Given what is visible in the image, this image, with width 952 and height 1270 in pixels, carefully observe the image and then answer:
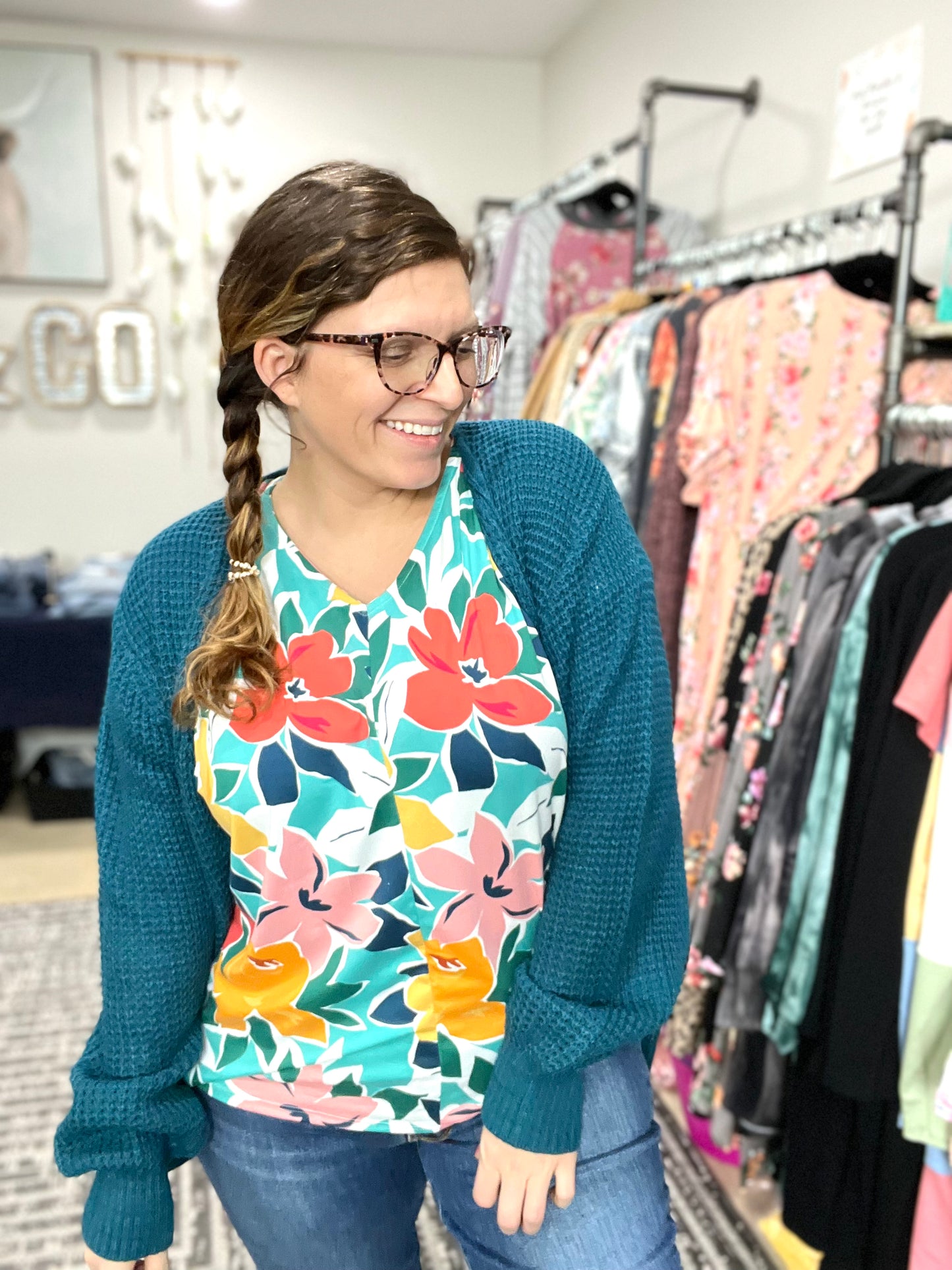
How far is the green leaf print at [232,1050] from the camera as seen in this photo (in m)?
0.85

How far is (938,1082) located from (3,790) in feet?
10.2

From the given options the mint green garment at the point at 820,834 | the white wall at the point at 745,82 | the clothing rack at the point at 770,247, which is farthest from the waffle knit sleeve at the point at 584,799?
the white wall at the point at 745,82

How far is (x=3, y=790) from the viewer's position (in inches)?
136

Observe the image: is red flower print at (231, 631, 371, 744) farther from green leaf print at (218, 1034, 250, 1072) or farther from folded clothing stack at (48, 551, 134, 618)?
folded clothing stack at (48, 551, 134, 618)

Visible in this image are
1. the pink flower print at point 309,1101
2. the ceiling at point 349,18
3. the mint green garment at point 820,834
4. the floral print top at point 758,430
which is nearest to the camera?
the pink flower print at point 309,1101

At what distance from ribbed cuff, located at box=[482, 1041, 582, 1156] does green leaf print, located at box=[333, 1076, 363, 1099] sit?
12 cm

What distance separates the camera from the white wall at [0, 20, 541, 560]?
351cm

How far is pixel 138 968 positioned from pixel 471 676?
364mm

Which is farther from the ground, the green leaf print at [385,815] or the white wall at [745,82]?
the white wall at [745,82]

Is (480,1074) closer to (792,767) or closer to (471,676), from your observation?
(471,676)

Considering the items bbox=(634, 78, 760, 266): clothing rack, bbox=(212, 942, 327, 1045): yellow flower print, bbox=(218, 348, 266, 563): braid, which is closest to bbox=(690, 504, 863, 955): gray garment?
bbox=(212, 942, 327, 1045): yellow flower print

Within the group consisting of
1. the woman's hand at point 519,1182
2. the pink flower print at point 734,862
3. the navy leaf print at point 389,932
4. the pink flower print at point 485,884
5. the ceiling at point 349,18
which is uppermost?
the ceiling at point 349,18

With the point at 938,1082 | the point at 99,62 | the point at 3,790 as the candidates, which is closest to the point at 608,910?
the point at 938,1082

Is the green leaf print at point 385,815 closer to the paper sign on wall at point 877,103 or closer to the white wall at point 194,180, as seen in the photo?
the paper sign on wall at point 877,103
